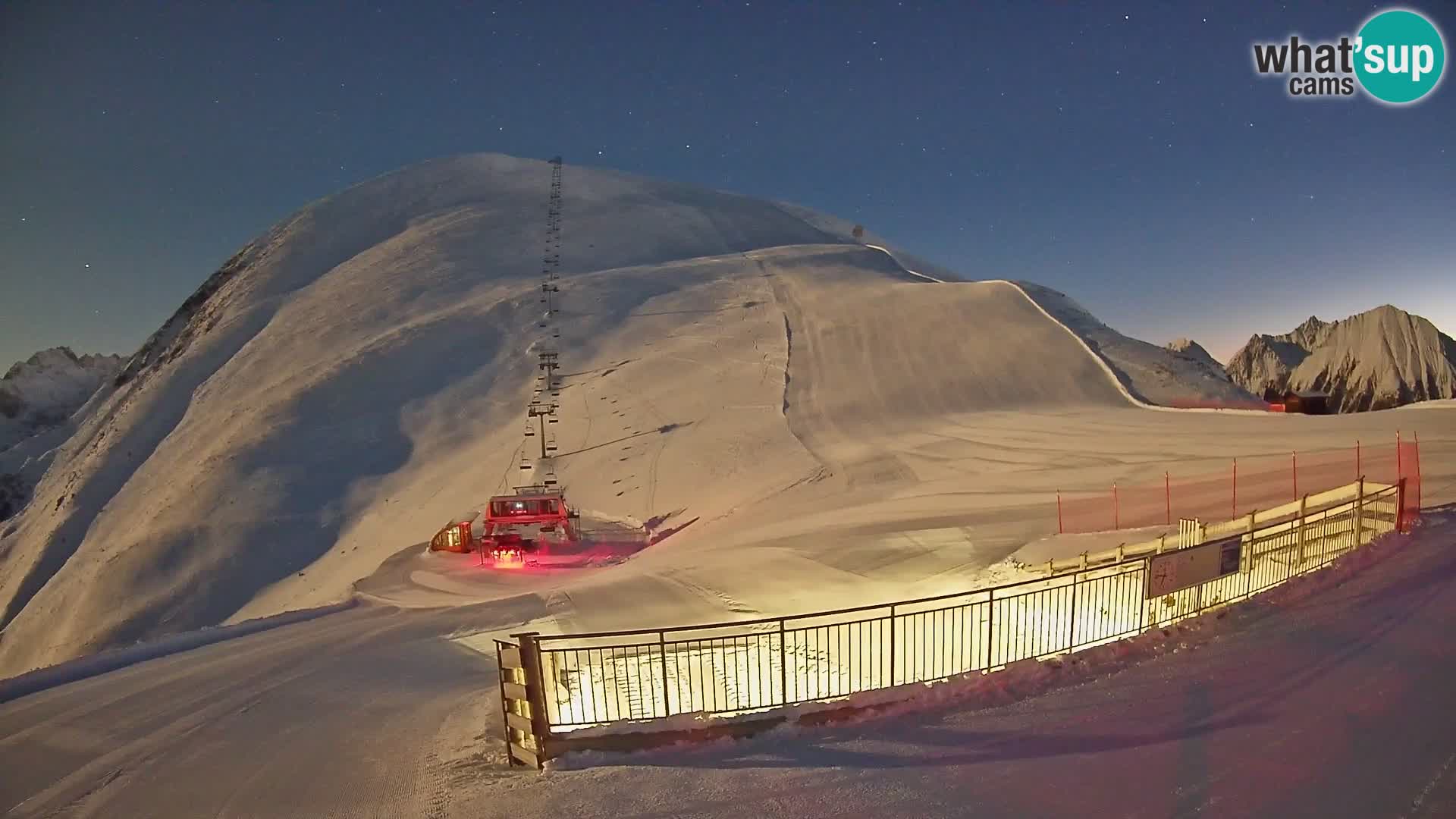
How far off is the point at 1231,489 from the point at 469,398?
30450mm

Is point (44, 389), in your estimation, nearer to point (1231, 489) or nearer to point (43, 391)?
point (43, 391)

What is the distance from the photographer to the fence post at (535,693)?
6609 mm

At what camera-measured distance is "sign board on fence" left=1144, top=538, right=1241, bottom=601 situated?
8.65 meters

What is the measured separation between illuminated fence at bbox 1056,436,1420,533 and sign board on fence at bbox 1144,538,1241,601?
6589 mm

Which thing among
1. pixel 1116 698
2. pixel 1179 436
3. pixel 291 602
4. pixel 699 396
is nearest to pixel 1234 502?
pixel 1179 436

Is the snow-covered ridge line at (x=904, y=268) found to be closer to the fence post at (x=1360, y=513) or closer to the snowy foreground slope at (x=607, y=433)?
the snowy foreground slope at (x=607, y=433)

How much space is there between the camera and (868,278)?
48375mm

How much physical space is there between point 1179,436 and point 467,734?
2126 centimetres

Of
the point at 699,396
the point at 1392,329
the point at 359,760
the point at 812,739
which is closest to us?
the point at 812,739

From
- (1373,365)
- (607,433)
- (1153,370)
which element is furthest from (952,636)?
(1373,365)

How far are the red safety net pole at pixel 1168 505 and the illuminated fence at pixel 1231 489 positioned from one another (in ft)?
0.06

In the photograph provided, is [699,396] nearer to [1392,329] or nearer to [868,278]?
[868,278]

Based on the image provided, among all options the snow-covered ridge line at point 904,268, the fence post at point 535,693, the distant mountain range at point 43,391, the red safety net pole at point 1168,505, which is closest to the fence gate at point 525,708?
the fence post at point 535,693

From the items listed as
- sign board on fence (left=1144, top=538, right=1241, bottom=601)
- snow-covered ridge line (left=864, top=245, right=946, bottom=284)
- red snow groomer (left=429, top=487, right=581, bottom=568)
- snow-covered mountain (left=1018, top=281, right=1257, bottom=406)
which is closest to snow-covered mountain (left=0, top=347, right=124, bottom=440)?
snow-covered ridge line (left=864, top=245, right=946, bottom=284)
